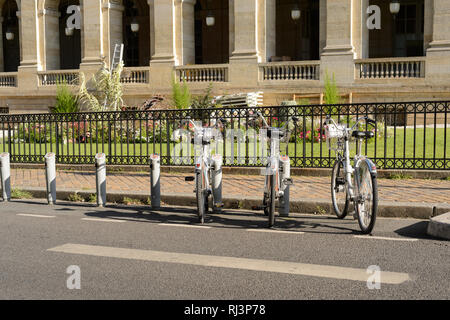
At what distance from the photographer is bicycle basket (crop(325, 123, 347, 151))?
725cm

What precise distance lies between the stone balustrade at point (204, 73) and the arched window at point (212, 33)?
5.17 metres

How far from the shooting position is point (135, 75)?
1042 inches

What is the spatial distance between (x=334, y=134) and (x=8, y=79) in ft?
85.2

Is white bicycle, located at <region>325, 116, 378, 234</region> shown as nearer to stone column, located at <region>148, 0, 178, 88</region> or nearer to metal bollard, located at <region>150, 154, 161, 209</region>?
metal bollard, located at <region>150, 154, 161, 209</region>

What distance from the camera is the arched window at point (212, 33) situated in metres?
30.3

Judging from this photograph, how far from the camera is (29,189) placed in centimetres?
1030

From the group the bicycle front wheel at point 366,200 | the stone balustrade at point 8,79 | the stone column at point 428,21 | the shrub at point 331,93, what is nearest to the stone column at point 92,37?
the stone balustrade at point 8,79

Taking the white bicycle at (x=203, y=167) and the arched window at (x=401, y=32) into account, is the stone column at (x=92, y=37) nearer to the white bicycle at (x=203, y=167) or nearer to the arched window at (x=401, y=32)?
the arched window at (x=401, y=32)

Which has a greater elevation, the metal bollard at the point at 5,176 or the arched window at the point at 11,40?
the arched window at the point at 11,40

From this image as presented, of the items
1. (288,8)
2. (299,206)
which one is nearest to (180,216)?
(299,206)

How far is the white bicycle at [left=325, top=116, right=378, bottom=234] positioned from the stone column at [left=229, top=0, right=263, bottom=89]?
1665 cm

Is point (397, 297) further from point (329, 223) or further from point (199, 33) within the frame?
point (199, 33)

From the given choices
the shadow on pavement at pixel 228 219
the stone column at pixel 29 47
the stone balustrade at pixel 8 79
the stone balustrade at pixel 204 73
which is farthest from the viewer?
the stone balustrade at pixel 8 79

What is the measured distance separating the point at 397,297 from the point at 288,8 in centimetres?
2592
